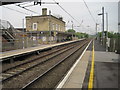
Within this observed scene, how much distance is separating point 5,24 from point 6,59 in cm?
1126

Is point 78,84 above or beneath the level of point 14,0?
beneath

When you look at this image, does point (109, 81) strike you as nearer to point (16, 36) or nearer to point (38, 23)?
point (16, 36)

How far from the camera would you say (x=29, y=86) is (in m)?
6.28

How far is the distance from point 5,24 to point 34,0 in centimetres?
1017

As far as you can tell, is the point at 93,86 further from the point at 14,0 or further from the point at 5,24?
the point at 5,24

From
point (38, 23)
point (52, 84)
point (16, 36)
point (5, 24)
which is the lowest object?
point (52, 84)

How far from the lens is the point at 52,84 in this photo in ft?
22.4

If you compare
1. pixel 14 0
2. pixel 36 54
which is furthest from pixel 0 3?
pixel 36 54

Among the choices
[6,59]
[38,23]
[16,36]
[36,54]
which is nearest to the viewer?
[6,59]

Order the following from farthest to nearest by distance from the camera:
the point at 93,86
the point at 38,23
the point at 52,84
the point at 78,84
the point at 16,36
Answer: the point at 38,23 → the point at 16,36 → the point at 52,84 → the point at 78,84 → the point at 93,86

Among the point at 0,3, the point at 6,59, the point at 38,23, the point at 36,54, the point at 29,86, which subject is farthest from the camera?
the point at 38,23

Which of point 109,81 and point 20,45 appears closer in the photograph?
point 109,81

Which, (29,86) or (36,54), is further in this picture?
(36,54)

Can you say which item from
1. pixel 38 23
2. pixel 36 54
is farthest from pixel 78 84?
pixel 38 23
